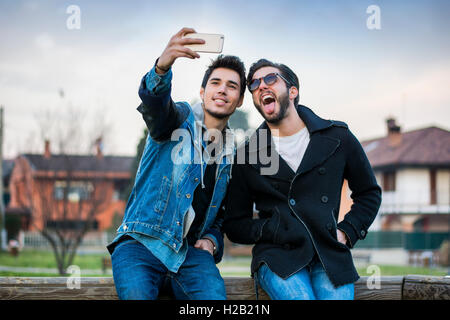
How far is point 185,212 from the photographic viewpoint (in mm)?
2920

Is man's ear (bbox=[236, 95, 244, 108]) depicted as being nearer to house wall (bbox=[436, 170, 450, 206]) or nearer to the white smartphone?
the white smartphone

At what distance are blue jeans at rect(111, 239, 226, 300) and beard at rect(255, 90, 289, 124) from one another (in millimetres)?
1056

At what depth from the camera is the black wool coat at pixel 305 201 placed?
9.62ft

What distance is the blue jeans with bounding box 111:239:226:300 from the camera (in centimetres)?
266

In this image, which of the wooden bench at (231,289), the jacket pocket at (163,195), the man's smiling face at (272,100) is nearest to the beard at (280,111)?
the man's smiling face at (272,100)

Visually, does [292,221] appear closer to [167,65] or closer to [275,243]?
[275,243]

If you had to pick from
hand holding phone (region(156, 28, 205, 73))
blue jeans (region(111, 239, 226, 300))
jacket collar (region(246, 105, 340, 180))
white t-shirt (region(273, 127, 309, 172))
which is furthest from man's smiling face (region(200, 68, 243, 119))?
blue jeans (region(111, 239, 226, 300))

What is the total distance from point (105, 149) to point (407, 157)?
2184 cm

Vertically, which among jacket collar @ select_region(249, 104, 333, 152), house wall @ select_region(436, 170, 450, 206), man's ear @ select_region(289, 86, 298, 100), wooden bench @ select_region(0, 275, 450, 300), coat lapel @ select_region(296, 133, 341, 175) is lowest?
house wall @ select_region(436, 170, 450, 206)

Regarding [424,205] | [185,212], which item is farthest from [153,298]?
[424,205]

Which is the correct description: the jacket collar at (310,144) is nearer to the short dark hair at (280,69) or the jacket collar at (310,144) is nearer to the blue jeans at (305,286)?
the short dark hair at (280,69)

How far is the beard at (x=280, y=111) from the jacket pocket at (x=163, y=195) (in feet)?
2.82

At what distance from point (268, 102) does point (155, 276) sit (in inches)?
56.3
